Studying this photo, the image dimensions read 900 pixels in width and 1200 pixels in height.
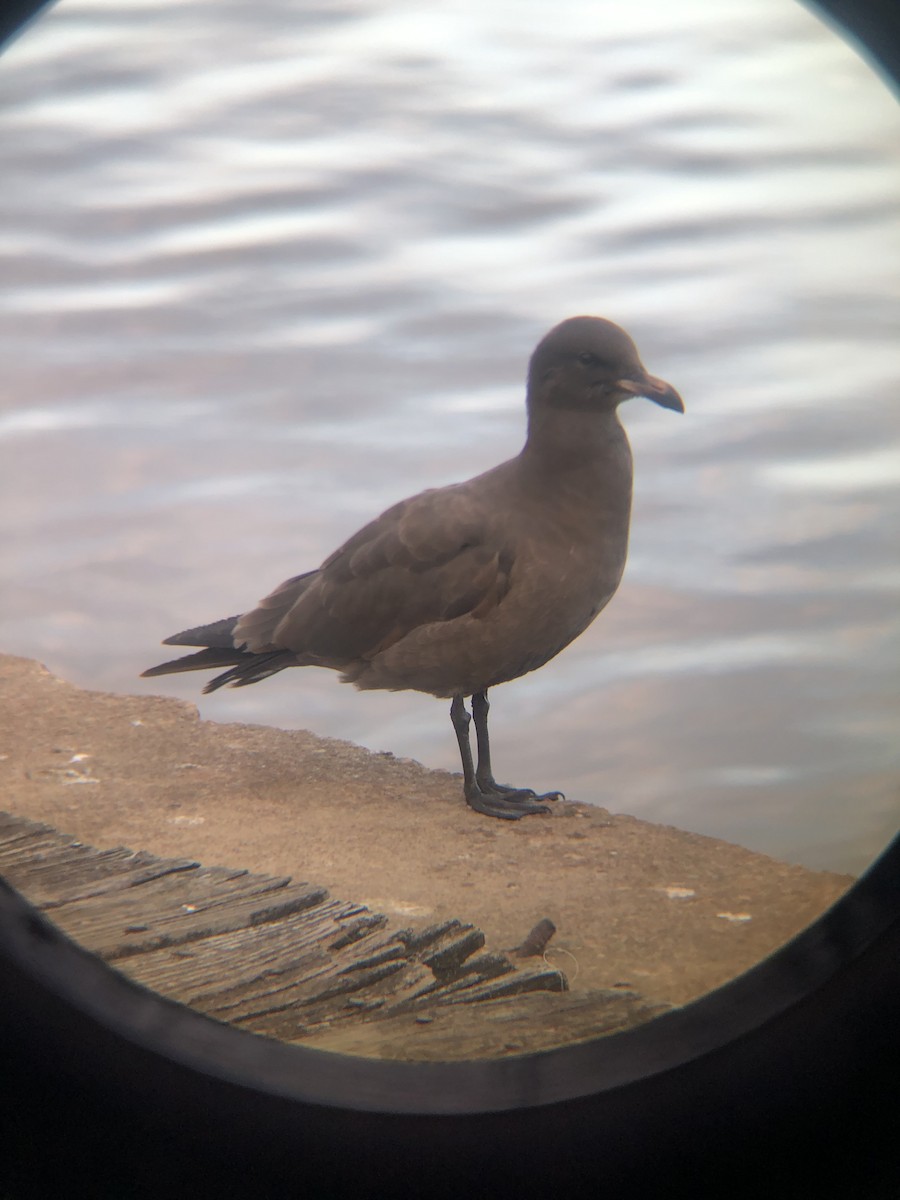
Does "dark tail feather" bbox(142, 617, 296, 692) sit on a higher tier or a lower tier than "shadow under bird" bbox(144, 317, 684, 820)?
lower

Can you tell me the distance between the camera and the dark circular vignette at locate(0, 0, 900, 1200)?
128 cm

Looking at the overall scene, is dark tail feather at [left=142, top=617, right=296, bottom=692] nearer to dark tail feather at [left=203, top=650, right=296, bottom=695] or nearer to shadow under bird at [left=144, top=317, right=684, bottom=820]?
dark tail feather at [left=203, top=650, right=296, bottom=695]

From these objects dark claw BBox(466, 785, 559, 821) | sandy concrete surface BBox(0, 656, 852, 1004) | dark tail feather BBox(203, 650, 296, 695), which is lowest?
dark claw BBox(466, 785, 559, 821)

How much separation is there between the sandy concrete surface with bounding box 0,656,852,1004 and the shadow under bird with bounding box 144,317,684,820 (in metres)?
0.30

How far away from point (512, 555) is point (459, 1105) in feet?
7.18

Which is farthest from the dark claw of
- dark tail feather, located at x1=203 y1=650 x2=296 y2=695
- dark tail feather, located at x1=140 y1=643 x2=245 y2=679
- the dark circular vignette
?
the dark circular vignette

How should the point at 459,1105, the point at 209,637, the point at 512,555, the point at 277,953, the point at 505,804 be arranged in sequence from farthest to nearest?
the point at 209,637
the point at 505,804
the point at 512,555
the point at 277,953
the point at 459,1105

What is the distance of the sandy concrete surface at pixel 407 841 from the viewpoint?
2785 millimetres

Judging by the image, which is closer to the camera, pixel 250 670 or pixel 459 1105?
pixel 459 1105

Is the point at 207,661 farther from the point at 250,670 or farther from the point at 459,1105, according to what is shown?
the point at 459,1105

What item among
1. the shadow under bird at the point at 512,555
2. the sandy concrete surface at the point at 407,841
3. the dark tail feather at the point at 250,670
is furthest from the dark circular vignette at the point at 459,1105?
the dark tail feather at the point at 250,670

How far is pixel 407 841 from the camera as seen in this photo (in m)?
3.39

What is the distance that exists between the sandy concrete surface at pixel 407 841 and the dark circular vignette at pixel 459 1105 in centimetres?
112

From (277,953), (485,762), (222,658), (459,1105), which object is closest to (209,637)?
(222,658)
